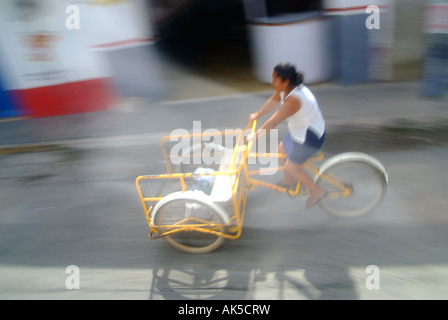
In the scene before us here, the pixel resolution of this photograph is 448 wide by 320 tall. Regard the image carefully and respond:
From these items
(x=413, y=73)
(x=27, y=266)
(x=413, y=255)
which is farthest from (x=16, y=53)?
(x=413, y=73)

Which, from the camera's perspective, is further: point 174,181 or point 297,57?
point 297,57

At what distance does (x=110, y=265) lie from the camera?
334cm

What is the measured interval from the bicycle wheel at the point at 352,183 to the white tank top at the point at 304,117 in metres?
0.41

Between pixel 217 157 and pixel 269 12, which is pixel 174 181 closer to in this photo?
pixel 217 157

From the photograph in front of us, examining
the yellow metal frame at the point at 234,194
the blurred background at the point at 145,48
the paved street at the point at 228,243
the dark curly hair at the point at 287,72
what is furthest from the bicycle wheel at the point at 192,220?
the blurred background at the point at 145,48

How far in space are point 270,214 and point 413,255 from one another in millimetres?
1393

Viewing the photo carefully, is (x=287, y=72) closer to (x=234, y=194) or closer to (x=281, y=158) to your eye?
(x=281, y=158)

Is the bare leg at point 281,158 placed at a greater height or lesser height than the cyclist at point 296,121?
lesser

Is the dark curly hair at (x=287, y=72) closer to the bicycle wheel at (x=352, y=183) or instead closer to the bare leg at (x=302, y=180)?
the bare leg at (x=302, y=180)

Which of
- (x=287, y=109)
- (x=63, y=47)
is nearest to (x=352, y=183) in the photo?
(x=287, y=109)

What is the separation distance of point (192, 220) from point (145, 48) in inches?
152

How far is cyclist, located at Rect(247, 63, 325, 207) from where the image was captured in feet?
9.46

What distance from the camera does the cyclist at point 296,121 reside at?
9.46 ft
